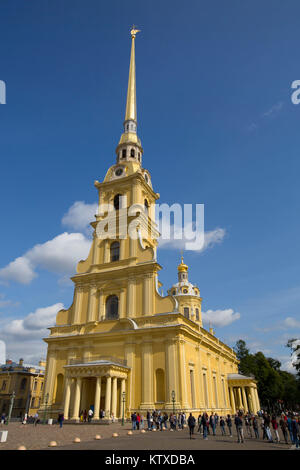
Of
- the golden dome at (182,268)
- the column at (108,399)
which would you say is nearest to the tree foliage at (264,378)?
the golden dome at (182,268)

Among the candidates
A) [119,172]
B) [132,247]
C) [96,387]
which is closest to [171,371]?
[96,387]

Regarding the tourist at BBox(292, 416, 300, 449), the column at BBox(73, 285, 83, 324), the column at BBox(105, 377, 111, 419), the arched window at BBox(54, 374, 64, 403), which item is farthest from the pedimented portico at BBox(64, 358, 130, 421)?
the tourist at BBox(292, 416, 300, 449)

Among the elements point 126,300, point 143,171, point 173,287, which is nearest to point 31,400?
point 173,287

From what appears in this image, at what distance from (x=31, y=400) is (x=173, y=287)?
33043 mm

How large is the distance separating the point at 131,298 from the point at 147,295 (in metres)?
1.74

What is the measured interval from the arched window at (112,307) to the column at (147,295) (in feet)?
11.8

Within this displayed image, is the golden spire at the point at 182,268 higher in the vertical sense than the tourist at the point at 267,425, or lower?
higher

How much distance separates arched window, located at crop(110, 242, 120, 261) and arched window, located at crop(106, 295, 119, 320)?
4.45m

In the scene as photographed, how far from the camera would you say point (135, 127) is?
48.4 m

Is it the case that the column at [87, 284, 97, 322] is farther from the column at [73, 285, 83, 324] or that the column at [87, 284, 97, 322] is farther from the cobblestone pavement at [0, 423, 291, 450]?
the cobblestone pavement at [0, 423, 291, 450]

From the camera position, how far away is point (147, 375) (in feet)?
94.3

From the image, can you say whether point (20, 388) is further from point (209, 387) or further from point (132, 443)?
point (132, 443)

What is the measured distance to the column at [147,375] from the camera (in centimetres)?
2783

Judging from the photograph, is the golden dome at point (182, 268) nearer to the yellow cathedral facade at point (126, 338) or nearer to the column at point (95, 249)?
the yellow cathedral facade at point (126, 338)
